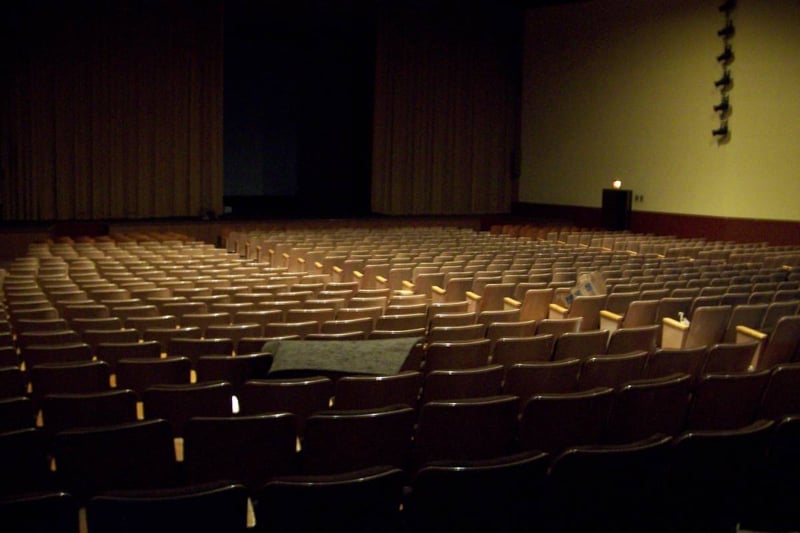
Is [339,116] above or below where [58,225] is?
above

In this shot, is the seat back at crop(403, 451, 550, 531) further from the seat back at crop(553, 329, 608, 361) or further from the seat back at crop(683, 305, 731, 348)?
the seat back at crop(683, 305, 731, 348)

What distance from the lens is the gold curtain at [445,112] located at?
1978 cm

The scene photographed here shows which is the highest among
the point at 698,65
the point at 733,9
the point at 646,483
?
the point at 733,9

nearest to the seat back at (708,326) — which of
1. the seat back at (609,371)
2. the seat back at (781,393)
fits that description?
the seat back at (609,371)

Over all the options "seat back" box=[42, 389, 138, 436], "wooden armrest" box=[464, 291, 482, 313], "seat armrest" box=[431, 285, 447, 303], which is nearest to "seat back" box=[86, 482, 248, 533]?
"seat back" box=[42, 389, 138, 436]

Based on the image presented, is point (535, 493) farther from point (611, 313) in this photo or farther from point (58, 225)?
point (58, 225)

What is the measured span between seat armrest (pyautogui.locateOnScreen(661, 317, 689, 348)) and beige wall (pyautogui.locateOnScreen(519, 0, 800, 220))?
9373 millimetres

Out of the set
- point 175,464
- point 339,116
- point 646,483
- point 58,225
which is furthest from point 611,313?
point 339,116

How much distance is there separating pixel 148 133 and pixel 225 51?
3.52m

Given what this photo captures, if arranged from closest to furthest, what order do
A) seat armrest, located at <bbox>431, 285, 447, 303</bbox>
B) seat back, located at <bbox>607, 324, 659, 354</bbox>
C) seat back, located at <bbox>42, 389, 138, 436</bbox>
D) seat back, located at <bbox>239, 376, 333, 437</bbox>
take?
seat back, located at <bbox>42, 389, 138, 436</bbox> < seat back, located at <bbox>239, 376, 333, 437</bbox> < seat back, located at <bbox>607, 324, 659, 354</bbox> < seat armrest, located at <bbox>431, 285, 447, 303</bbox>

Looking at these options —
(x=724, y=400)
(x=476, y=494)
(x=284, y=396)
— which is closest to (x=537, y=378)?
(x=724, y=400)

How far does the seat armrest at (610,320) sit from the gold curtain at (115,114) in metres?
13.5

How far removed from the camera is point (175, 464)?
9.09 ft

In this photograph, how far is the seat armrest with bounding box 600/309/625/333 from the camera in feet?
→ 20.7
